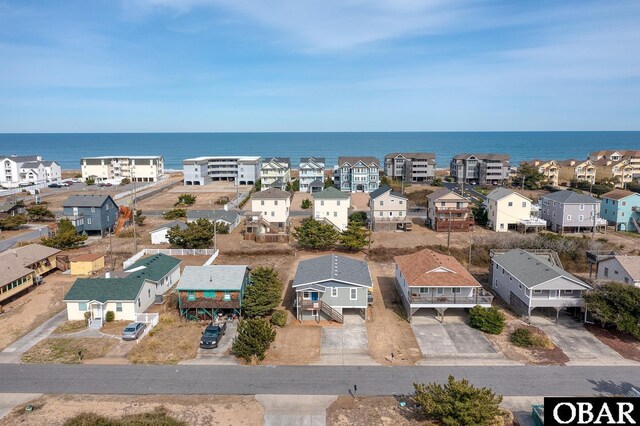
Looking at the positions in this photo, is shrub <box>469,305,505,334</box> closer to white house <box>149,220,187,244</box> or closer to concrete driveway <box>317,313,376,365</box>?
concrete driveway <box>317,313,376,365</box>

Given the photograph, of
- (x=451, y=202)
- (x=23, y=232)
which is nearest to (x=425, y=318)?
(x=451, y=202)

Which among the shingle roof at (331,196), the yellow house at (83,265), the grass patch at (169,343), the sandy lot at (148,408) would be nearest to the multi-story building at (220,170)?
the shingle roof at (331,196)

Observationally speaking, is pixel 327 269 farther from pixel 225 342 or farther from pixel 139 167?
pixel 139 167

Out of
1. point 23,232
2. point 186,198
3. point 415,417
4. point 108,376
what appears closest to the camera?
point 415,417

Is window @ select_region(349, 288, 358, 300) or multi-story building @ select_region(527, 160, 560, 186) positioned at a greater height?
multi-story building @ select_region(527, 160, 560, 186)

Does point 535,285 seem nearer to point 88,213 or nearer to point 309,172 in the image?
point 88,213

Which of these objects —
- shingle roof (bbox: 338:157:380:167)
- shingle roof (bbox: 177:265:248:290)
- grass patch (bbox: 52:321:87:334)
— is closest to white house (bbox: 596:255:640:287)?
shingle roof (bbox: 177:265:248:290)
